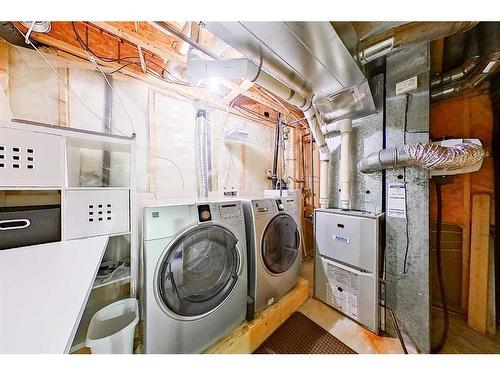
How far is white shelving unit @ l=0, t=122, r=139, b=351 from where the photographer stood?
900 mm

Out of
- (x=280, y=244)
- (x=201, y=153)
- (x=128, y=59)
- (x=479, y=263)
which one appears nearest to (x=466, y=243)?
(x=479, y=263)

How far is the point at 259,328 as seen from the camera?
139 cm

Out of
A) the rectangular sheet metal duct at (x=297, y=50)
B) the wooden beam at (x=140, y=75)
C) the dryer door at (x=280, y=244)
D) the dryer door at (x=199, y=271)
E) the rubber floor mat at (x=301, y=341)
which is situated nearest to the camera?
the rectangular sheet metal duct at (x=297, y=50)

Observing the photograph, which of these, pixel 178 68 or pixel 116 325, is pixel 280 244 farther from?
pixel 178 68

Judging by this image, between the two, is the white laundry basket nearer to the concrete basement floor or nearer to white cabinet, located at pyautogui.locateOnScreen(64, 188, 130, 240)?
white cabinet, located at pyautogui.locateOnScreen(64, 188, 130, 240)

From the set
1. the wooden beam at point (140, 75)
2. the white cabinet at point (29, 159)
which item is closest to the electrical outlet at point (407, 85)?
the wooden beam at point (140, 75)

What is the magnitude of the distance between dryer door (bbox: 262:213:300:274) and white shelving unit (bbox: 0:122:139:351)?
1010 mm

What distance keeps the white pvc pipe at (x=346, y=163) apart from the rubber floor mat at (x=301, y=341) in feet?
3.64

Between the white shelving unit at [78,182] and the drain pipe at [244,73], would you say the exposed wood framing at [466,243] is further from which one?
the white shelving unit at [78,182]

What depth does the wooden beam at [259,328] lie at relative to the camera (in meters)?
1.24

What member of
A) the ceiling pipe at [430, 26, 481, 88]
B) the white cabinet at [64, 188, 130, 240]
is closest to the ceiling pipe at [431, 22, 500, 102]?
the ceiling pipe at [430, 26, 481, 88]

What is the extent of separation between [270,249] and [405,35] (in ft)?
5.67

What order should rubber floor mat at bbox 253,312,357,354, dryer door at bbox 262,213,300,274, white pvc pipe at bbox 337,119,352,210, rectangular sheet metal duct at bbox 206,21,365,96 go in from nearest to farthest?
rectangular sheet metal duct at bbox 206,21,365,96
rubber floor mat at bbox 253,312,357,354
dryer door at bbox 262,213,300,274
white pvc pipe at bbox 337,119,352,210
